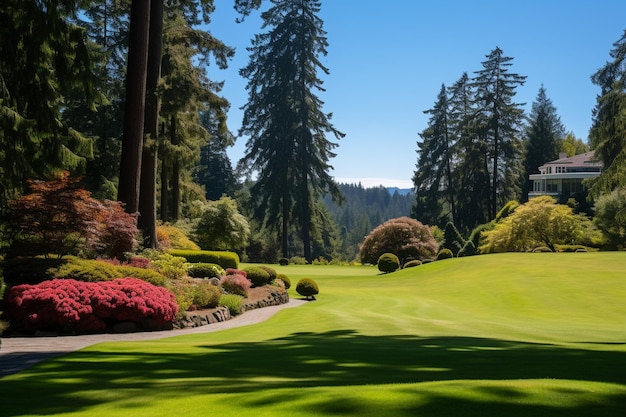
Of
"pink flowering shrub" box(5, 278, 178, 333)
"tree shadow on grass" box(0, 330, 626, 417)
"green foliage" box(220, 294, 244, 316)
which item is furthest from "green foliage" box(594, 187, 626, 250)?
"pink flowering shrub" box(5, 278, 178, 333)

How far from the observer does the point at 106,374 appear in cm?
714

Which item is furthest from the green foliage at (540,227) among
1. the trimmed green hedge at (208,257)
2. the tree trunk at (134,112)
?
the tree trunk at (134,112)

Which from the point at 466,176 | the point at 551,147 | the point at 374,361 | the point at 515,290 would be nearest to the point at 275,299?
the point at 515,290

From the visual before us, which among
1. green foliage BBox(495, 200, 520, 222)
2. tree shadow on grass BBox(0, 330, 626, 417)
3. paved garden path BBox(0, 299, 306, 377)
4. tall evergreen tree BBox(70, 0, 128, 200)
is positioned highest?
tall evergreen tree BBox(70, 0, 128, 200)

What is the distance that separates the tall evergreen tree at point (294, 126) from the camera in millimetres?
53500

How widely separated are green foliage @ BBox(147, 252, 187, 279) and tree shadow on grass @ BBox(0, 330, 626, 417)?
27.6 ft

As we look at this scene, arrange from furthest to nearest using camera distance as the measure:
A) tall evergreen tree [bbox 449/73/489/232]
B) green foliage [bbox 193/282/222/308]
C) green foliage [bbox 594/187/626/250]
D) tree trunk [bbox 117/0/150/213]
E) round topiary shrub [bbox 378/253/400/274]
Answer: tall evergreen tree [bbox 449/73/489/232] → green foliage [bbox 594/187/626/250] → round topiary shrub [bbox 378/253/400/274] → tree trunk [bbox 117/0/150/213] → green foliage [bbox 193/282/222/308]

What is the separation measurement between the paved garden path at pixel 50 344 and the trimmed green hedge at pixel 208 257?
935 cm

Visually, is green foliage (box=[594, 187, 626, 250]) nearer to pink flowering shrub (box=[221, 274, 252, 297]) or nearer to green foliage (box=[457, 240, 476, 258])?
green foliage (box=[457, 240, 476, 258])

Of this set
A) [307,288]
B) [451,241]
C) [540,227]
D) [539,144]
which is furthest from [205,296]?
[539,144]

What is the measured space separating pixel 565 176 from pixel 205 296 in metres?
56.3

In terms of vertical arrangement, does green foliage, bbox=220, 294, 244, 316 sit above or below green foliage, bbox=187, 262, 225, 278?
below

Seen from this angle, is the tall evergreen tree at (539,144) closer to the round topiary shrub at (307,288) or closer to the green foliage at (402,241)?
the green foliage at (402,241)

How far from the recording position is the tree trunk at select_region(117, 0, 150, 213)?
19.7 meters
